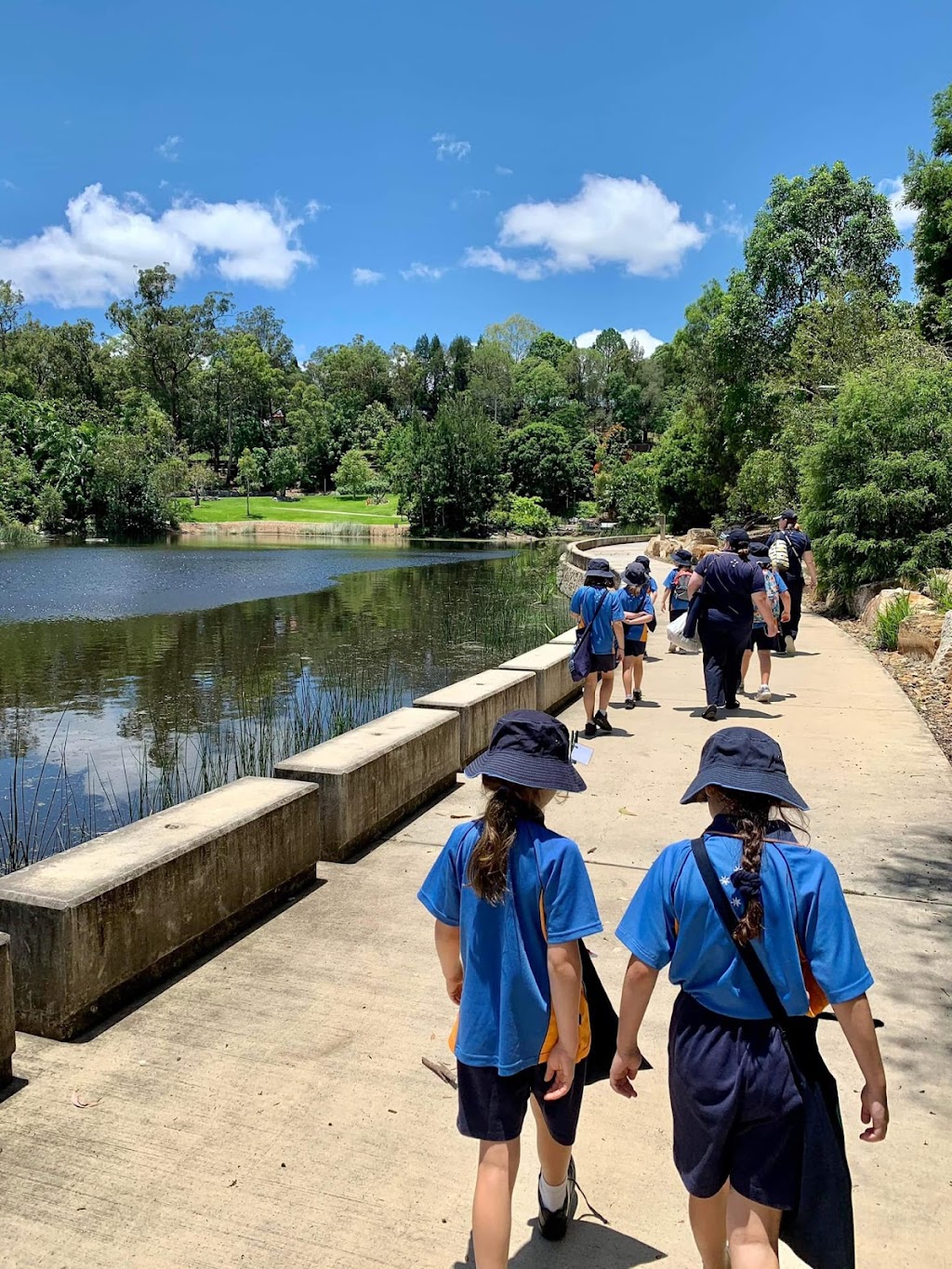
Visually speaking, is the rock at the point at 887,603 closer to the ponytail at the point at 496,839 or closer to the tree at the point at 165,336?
the ponytail at the point at 496,839

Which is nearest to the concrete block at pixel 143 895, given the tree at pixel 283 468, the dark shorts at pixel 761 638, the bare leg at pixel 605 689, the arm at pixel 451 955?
the arm at pixel 451 955

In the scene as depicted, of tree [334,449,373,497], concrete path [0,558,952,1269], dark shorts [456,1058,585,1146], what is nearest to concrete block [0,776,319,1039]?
concrete path [0,558,952,1269]

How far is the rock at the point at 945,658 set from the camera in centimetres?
1113

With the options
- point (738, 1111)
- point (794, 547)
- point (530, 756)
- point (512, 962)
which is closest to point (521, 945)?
point (512, 962)

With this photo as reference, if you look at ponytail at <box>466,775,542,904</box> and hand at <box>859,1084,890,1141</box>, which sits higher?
ponytail at <box>466,775,542,904</box>

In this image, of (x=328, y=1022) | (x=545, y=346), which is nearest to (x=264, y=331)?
(x=545, y=346)

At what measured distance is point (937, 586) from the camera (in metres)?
14.4

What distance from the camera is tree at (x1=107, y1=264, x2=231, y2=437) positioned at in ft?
311

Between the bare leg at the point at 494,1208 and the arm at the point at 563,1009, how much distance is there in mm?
184

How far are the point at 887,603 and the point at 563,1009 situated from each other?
13689 mm

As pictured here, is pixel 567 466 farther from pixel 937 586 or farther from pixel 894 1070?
pixel 894 1070

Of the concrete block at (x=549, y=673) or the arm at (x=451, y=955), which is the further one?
the concrete block at (x=549, y=673)

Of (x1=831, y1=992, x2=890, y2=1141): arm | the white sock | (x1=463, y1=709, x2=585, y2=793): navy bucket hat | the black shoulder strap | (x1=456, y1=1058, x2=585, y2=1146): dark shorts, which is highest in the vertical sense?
(x1=463, y1=709, x2=585, y2=793): navy bucket hat

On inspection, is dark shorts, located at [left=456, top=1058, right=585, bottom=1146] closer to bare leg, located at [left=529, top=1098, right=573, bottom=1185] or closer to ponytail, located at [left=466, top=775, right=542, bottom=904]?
bare leg, located at [left=529, top=1098, right=573, bottom=1185]
